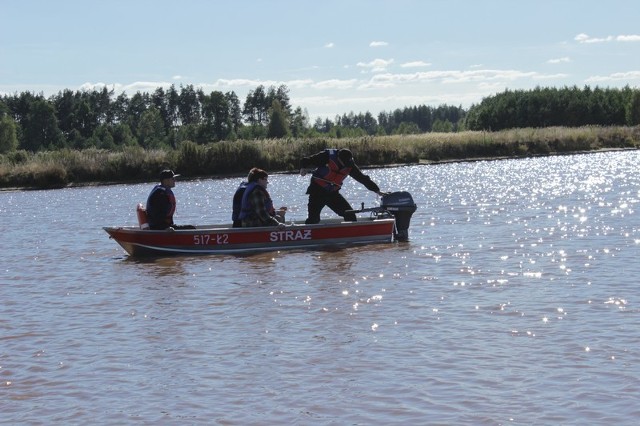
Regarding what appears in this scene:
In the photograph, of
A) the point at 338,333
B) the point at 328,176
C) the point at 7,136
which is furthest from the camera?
the point at 7,136

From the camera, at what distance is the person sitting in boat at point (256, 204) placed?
61.7ft

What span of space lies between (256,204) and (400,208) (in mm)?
3134

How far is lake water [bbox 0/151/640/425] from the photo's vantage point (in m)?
8.38

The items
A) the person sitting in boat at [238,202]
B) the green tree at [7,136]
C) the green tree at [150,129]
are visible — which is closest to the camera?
the person sitting in boat at [238,202]

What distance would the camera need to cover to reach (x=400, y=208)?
803 inches

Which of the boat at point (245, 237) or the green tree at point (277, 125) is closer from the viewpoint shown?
the boat at point (245, 237)

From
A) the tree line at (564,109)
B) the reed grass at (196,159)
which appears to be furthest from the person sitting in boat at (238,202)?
the tree line at (564,109)

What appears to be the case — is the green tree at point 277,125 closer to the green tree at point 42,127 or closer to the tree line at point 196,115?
the tree line at point 196,115

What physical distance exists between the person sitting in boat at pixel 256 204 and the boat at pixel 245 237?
31 cm

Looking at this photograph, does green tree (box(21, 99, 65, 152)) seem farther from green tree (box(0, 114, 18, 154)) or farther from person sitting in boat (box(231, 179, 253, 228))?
person sitting in boat (box(231, 179, 253, 228))

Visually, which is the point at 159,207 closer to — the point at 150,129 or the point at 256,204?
the point at 256,204

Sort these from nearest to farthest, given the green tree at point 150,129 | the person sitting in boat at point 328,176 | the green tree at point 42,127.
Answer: the person sitting in boat at point 328,176 < the green tree at point 42,127 < the green tree at point 150,129

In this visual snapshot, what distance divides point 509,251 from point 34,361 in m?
9.90

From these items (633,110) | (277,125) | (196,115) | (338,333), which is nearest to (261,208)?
(338,333)
